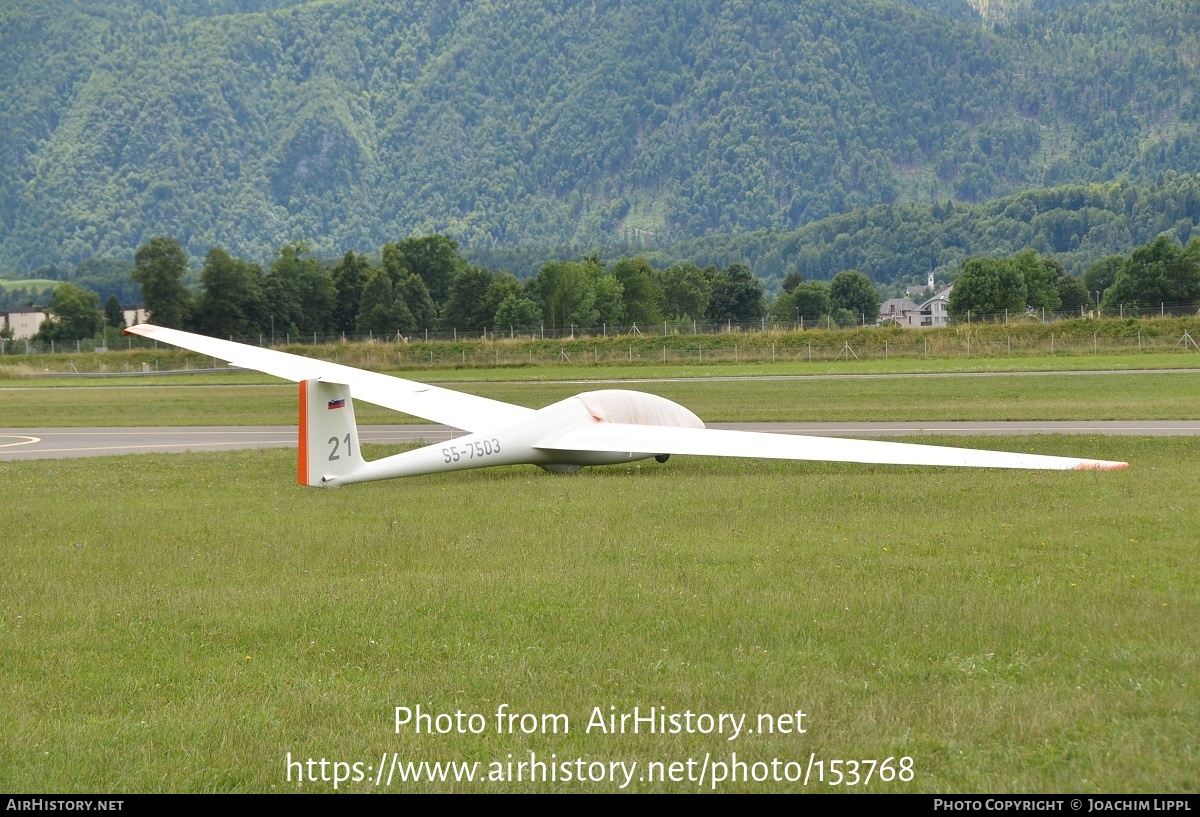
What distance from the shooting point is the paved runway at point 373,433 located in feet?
90.1

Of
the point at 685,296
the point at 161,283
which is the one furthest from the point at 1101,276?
the point at 161,283

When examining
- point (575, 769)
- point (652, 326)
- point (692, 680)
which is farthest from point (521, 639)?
point (652, 326)

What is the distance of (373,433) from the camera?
1245 inches

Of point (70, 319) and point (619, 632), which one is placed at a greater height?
point (70, 319)

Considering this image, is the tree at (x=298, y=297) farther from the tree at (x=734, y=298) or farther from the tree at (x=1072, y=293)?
the tree at (x=1072, y=293)

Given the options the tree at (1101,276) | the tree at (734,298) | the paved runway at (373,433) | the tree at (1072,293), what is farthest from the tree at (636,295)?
the paved runway at (373,433)

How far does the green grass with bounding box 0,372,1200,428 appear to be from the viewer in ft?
109

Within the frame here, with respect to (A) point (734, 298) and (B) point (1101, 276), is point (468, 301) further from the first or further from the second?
(B) point (1101, 276)

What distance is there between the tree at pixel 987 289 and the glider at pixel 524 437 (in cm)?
12030

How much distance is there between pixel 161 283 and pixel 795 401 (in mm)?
91925

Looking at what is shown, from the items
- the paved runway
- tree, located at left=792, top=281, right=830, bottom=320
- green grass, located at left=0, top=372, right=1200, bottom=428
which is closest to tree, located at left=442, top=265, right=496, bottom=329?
tree, located at left=792, top=281, right=830, bottom=320

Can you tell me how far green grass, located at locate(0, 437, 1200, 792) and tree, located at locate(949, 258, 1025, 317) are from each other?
12609 centimetres

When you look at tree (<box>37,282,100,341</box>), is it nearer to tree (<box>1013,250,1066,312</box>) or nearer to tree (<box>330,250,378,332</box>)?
tree (<box>330,250,378,332</box>)

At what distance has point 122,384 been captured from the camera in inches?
2682
